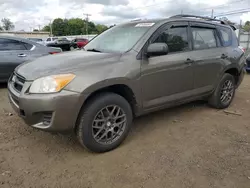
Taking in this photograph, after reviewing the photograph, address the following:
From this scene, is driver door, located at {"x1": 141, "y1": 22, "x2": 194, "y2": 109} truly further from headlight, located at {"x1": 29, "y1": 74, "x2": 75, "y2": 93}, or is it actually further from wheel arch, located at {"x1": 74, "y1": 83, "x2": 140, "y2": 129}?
headlight, located at {"x1": 29, "y1": 74, "x2": 75, "y2": 93}

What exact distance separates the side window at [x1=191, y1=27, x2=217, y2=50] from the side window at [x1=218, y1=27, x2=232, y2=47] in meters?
0.27

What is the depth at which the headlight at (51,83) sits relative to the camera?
2.67 metres

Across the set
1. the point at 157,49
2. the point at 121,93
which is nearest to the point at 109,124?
the point at 121,93

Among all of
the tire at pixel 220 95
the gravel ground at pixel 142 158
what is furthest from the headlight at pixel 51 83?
the tire at pixel 220 95

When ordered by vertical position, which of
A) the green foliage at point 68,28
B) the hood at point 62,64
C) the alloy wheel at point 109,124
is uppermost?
the green foliage at point 68,28

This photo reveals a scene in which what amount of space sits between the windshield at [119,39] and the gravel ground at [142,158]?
4.27 feet

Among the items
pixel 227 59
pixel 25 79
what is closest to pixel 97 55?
pixel 25 79

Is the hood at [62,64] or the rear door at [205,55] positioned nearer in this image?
the hood at [62,64]

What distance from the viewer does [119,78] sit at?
3039 millimetres

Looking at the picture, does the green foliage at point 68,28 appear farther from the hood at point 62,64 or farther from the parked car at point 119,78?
the hood at point 62,64

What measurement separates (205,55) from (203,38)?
0.34 meters

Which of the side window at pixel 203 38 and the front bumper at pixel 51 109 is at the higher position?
the side window at pixel 203 38

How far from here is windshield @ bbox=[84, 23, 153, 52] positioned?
3.50 meters

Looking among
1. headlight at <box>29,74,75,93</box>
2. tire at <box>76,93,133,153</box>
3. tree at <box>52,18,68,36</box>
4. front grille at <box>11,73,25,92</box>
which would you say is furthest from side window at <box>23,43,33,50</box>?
tree at <box>52,18,68,36</box>
